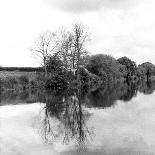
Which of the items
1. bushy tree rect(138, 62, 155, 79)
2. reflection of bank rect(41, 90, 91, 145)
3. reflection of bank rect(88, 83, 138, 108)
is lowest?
reflection of bank rect(88, 83, 138, 108)

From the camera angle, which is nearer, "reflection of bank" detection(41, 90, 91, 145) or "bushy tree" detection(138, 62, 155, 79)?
"reflection of bank" detection(41, 90, 91, 145)

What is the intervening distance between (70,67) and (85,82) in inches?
363

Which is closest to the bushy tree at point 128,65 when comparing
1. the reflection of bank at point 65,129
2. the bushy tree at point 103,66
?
the bushy tree at point 103,66

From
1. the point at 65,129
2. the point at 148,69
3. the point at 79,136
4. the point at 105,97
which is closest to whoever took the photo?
the point at 79,136

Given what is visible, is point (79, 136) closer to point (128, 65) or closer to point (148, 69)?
point (128, 65)

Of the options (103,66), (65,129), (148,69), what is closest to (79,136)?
(65,129)

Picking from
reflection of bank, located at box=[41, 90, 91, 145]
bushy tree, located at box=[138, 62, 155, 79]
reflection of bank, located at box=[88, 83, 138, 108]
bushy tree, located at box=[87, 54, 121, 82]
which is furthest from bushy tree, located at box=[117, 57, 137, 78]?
reflection of bank, located at box=[41, 90, 91, 145]

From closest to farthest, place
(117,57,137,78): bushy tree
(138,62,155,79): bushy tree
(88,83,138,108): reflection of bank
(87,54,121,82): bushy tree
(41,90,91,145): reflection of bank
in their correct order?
(41,90,91,145): reflection of bank
(88,83,138,108): reflection of bank
(87,54,121,82): bushy tree
(117,57,137,78): bushy tree
(138,62,155,79): bushy tree

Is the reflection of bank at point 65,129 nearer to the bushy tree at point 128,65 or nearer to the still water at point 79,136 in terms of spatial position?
the still water at point 79,136

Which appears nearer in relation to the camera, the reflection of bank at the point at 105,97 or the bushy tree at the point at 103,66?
the reflection of bank at the point at 105,97

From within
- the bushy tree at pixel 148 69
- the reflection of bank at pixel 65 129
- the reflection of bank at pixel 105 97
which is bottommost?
the reflection of bank at pixel 105 97

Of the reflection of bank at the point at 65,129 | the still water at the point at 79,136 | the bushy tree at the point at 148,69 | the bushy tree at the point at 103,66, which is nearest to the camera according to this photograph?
the still water at the point at 79,136

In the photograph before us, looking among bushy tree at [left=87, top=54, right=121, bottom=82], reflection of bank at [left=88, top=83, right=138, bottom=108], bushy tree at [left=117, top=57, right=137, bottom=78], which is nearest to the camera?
reflection of bank at [left=88, top=83, right=138, bottom=108]

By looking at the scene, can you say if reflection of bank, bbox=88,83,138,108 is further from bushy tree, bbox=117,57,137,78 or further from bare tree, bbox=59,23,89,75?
bushy tree, bbox=117,57,137,78
